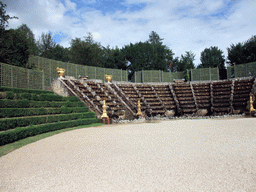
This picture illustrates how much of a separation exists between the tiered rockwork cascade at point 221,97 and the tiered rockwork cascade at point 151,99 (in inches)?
232

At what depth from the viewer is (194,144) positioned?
732cm

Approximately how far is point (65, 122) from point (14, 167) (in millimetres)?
7149

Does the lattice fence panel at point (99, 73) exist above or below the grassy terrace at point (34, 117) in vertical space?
above

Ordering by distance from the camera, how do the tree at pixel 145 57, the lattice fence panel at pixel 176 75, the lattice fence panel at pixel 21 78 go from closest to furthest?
1. the lattice fence panel at pixel 21 78
2. the lattice fence panel at pixel 176 75
3. the tree at pixel 145 57

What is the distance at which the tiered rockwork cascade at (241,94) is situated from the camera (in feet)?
71.5

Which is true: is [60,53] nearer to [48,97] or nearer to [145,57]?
[145,57]

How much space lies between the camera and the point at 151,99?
24516 mm

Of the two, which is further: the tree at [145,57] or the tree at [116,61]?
the tree at [116,61]

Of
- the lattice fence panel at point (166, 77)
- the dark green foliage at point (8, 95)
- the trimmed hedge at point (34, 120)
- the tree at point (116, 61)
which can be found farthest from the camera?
the tree at point (116, 61)

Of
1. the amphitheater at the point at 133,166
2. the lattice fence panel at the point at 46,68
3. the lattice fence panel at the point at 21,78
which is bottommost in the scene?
the amphitheater at the point at 133,166

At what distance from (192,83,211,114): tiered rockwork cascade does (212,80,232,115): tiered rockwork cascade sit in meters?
0.60

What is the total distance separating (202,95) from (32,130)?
69.0ft

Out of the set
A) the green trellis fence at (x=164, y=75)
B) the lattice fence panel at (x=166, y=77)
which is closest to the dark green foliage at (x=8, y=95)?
the green trellis fence at (x=164, y=75)

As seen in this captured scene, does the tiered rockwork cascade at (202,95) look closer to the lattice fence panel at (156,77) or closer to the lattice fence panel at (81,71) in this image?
the lattice fence panel at (156,77)
